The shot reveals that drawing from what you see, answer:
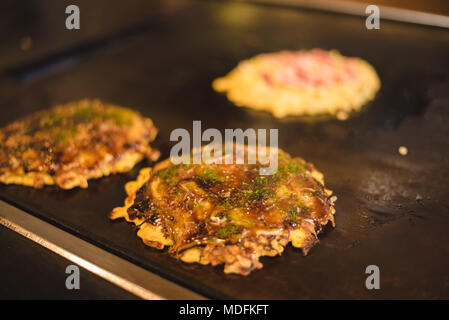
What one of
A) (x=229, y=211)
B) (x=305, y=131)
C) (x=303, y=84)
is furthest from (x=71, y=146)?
(x=303, y=84)

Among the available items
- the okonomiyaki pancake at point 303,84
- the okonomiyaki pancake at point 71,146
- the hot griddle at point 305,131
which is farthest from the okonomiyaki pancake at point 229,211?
the okonomiyaki pancake at point 303,84

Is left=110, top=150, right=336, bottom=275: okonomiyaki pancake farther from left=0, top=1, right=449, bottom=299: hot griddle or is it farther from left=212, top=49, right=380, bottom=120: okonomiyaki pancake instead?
left=212, top=49, right=380, bottom=120: okonomiyaki pancake

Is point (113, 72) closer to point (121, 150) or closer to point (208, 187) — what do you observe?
point (121, 150)

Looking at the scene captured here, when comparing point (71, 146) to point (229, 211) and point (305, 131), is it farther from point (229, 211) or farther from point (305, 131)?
point (305, 131)

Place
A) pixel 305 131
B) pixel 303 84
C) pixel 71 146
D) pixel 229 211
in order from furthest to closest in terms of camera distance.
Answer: pixel 303 84, pixel 305 131, pixel 71 146, pixel 229 211

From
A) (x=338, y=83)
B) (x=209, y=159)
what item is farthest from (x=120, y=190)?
(x=338, y=83)
